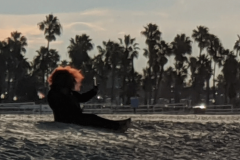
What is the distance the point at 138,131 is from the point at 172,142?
1.61m

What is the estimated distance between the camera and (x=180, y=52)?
7919cm

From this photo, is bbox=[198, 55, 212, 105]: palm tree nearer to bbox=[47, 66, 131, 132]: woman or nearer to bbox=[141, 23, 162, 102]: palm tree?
bbox=[141, 23, 162, 102]: palm tree

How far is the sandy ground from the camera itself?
323 inches

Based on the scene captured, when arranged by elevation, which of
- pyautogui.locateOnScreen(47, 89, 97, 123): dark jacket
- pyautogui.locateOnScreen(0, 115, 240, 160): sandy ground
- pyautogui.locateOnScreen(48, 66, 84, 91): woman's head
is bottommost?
pyautogui.locateOnScreen(0, 115, 240, 160): sandy ground

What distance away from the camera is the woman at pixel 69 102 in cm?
1149

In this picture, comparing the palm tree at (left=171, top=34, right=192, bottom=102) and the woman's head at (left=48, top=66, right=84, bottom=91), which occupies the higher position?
the palm tree at (left=171, top=34, right=192, bottom=102)

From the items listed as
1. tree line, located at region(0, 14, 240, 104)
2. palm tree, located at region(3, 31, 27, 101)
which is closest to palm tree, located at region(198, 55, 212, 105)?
tree line, located at region(0, 14, 240, 104)

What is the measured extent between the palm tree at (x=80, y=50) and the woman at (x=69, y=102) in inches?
2683

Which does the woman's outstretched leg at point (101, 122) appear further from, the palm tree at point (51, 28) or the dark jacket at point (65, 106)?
the palm tree at point (51, 28)

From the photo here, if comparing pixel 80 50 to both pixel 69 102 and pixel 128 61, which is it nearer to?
pixel 128 61

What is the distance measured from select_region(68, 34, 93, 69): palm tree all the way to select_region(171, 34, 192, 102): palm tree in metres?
11.2

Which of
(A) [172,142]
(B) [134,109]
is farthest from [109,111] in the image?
(A) [172,142]

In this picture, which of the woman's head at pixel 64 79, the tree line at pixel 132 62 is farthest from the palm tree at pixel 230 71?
the woman's head at pixel 64 79

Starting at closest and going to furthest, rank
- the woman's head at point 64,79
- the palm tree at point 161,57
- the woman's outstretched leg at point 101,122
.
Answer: the woman's outstretched leg at point 101,122, the woman's head at point 64,79, the palm tree at point 161,57
